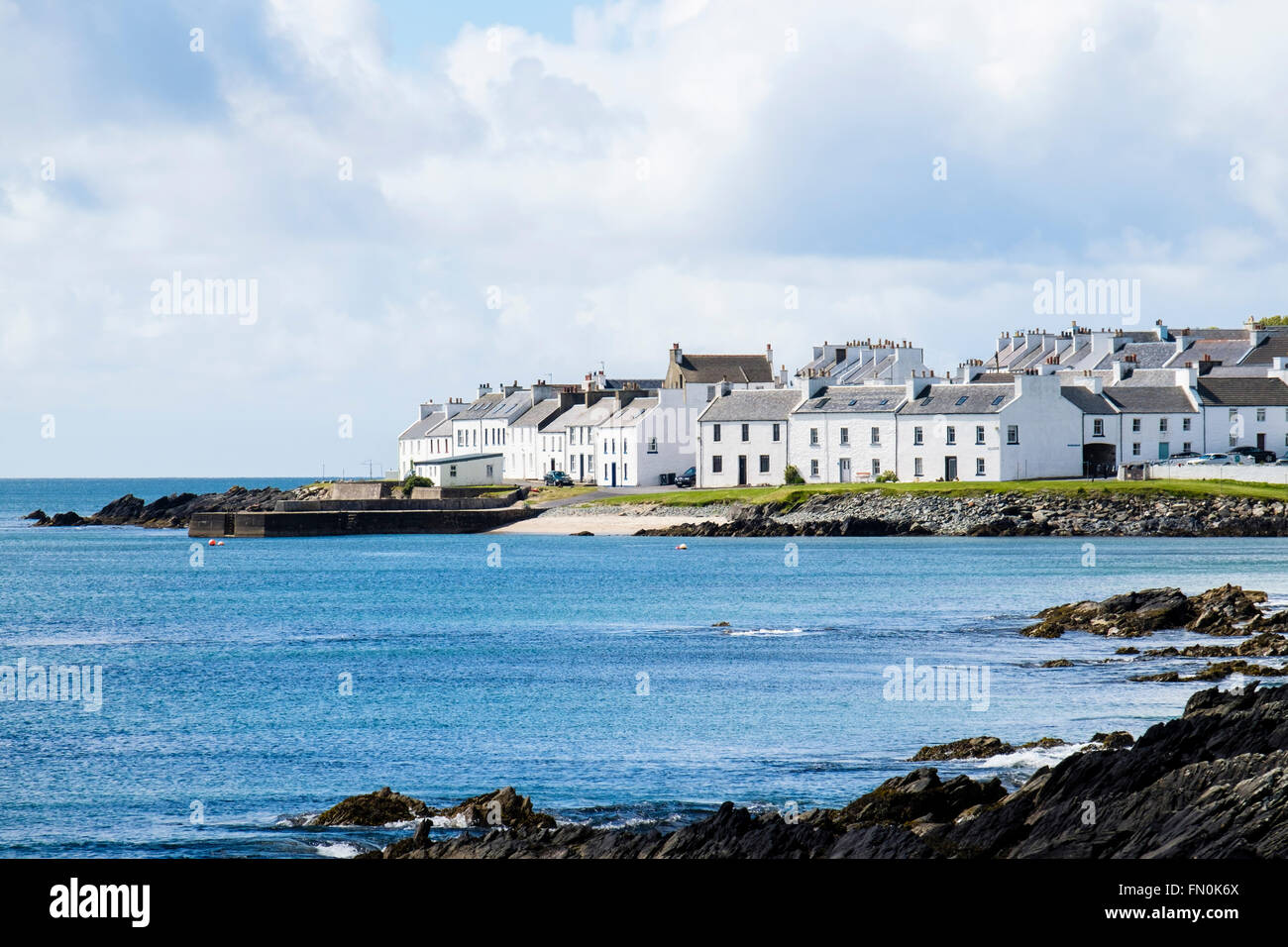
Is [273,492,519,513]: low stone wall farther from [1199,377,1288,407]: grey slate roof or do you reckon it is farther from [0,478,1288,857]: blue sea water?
[1199,377,1288,407]: grey slate roof

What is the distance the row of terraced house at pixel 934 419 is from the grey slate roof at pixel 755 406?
4.4 inches

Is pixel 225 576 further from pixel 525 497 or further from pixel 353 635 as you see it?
pixel 525 497

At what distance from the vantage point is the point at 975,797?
59.8 ft

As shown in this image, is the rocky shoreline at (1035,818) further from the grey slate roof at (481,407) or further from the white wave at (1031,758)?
the grey slate roof at (481,407)

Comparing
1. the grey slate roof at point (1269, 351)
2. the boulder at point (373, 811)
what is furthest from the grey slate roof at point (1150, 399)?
the boulder at point (373, 811)

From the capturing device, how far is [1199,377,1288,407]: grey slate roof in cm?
8650

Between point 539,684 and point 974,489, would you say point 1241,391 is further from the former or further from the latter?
point 539,684

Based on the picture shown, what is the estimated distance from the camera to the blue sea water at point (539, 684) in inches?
838

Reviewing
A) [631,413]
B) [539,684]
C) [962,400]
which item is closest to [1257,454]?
[962,400]

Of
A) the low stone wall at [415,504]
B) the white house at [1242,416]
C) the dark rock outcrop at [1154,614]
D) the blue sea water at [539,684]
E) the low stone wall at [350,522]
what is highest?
the white house at [1242,416]

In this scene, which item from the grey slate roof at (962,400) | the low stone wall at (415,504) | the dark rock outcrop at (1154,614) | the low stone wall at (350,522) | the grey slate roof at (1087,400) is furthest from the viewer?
the low stone wall at (415,504)

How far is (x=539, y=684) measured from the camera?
33000 millimetres

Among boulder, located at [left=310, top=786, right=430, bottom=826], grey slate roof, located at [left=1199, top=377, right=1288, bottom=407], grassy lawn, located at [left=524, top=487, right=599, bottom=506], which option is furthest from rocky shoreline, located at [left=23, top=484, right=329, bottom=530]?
boulder, located at [left=310, top=786, right=430, bottom=826]
